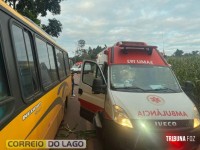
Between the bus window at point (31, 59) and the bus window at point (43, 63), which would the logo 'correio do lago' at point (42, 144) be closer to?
the bus window at point (31, 59)

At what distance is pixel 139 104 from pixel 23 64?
2619 mm

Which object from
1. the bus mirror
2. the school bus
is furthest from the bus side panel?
the bus mirror

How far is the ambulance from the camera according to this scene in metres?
5.83

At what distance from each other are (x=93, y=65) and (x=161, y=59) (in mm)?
1905

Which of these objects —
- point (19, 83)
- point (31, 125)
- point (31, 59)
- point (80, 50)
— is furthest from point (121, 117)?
point (80, 50)

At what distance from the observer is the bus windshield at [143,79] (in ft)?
23.2

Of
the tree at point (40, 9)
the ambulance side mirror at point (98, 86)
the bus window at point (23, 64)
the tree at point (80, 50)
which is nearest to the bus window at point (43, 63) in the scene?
the ambulance side mirror at point (98, 86)

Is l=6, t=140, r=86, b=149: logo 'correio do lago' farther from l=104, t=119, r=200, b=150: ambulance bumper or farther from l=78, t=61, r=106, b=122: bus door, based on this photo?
l=78, t=61, r=106, b=122: bus door

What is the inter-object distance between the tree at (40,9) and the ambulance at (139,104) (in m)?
14.6

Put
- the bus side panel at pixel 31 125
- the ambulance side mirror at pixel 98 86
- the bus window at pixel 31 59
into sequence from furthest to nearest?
1. the ambulance side mirror at pixel 98 86
2. the bus window at pixel 31 59
3. the bus side panel at pixel 31 125

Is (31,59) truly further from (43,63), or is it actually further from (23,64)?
(43,63)

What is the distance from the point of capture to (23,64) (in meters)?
4.36

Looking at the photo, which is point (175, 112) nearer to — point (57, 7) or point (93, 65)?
point (93, 65)

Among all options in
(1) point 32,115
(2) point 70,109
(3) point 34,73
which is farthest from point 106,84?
(2) point 70,109
